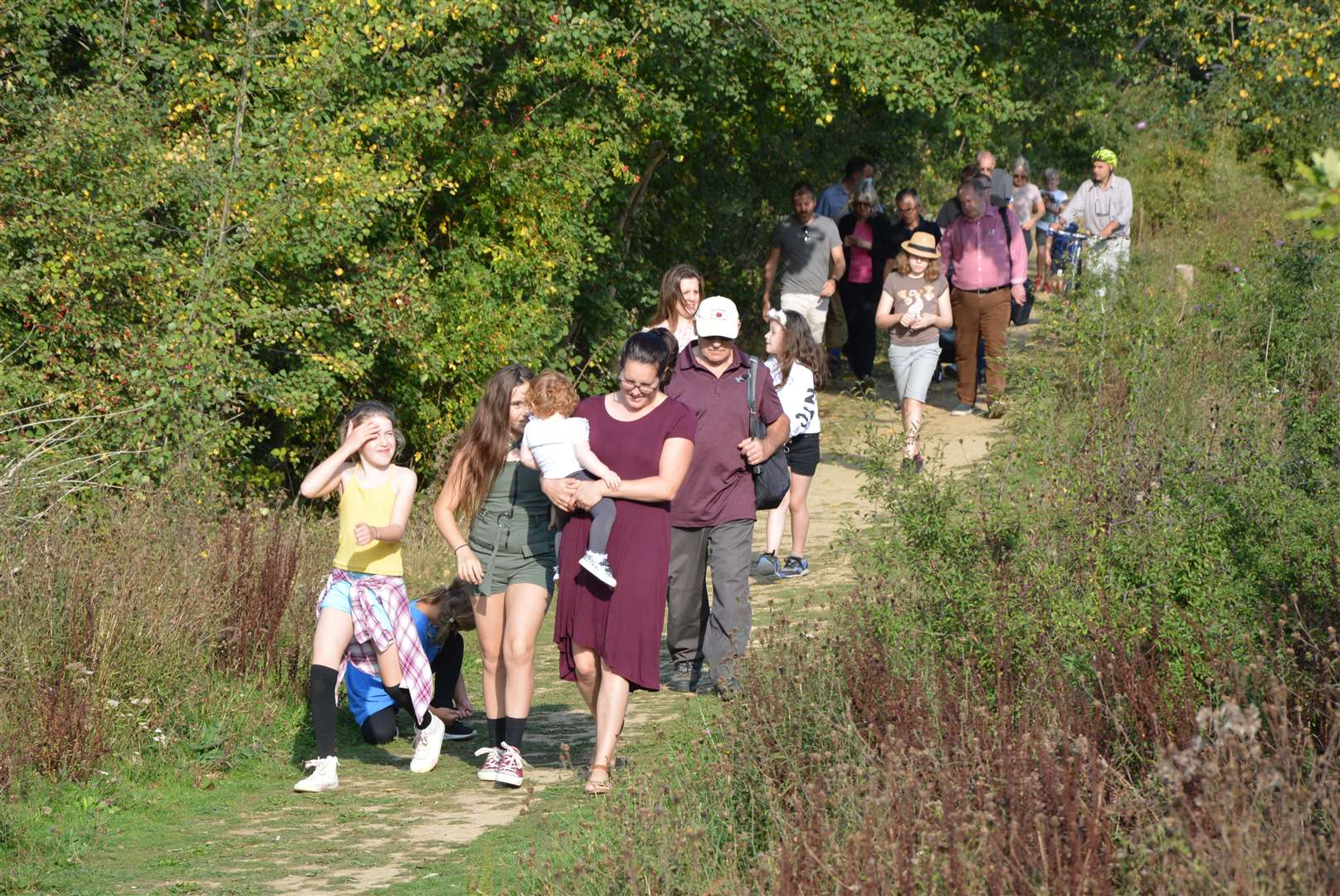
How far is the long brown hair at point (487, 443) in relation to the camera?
716cm

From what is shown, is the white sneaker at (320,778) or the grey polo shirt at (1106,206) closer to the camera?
the white sneaker at (320,778)

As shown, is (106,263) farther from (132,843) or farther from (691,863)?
(691,863)

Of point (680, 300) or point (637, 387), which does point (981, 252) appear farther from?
point (637, 387)

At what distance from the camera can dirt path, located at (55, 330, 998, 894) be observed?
596 cm

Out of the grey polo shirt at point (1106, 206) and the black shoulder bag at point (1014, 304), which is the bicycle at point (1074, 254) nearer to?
the grey polo shirt at point (1106, 206)

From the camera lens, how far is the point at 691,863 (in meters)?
4.83

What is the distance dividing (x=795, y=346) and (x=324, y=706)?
4.08 m

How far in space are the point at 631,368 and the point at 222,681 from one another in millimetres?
2851

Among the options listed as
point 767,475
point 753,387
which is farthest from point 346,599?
point 767,475

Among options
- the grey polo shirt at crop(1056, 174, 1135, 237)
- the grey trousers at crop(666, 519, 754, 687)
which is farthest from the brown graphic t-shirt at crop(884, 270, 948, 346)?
the grey trousers at crop(666, 519, 754, 687)

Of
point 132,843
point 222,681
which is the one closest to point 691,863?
point 132,843

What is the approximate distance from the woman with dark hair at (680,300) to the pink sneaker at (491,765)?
3102mm

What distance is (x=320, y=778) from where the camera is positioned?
7.05m

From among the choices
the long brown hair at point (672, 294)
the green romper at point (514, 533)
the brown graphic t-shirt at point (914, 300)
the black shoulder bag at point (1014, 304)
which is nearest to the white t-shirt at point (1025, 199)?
the black shoulder bag at point (1014, 304)
